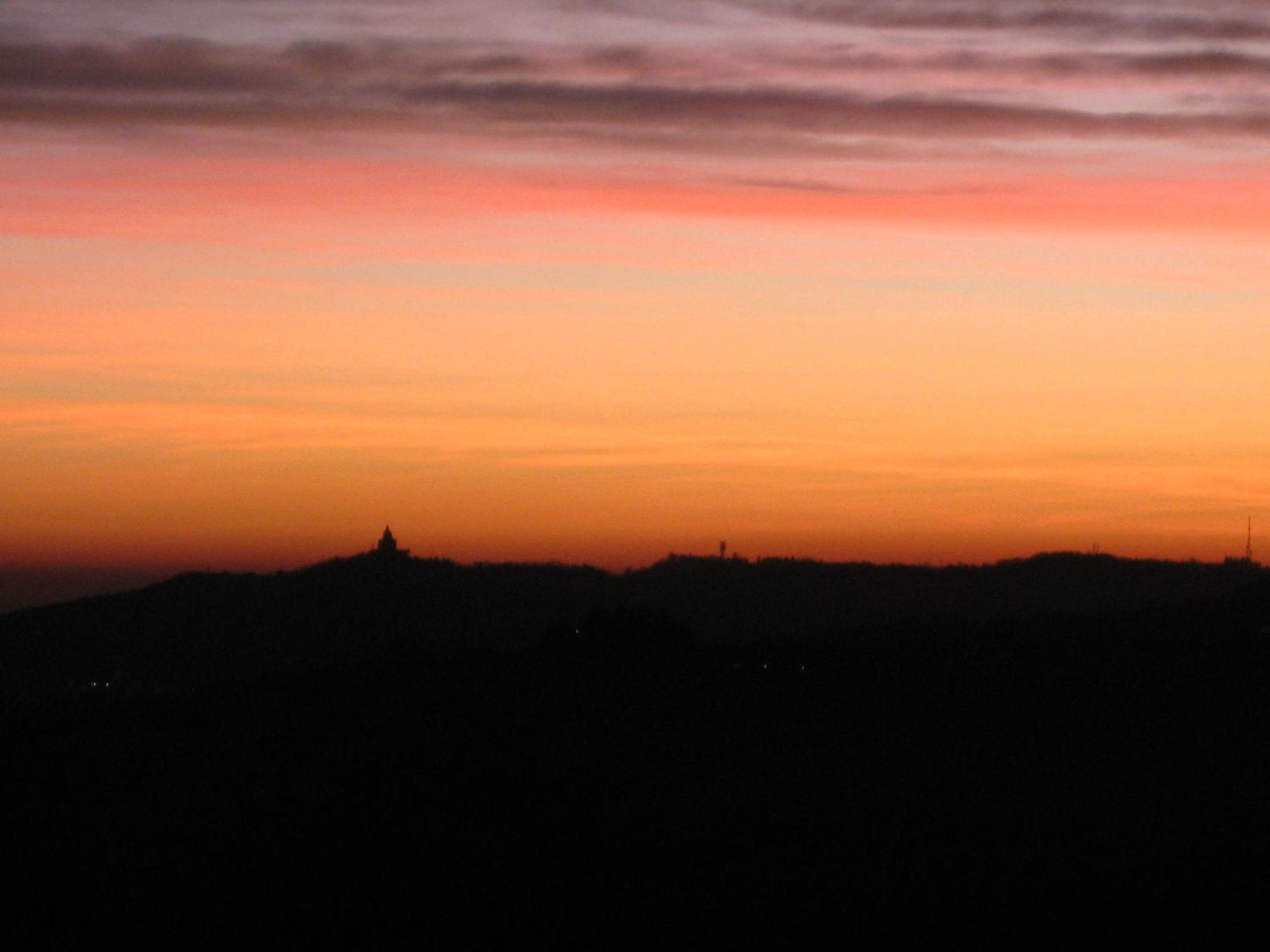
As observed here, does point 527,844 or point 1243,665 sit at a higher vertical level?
point 1243,665

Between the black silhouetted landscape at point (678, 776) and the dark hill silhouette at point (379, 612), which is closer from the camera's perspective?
the black silhouetted landscape at point (678, 776)

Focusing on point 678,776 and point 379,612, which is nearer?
point 678,776

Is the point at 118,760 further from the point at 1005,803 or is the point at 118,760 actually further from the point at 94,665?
the point at 94,665

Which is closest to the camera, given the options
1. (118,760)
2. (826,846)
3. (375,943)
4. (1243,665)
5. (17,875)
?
(375,943)

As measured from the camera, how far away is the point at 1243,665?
70500mm

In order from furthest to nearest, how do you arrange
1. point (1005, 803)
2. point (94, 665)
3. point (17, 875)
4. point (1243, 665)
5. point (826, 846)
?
point (94, 665), point (1243, 665), point (1005, 803), point (826, 846), point (17, 875)

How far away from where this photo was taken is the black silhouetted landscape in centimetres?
3872

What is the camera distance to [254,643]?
424 ft

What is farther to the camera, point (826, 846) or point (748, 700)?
point (748, 700)

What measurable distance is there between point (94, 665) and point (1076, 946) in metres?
103

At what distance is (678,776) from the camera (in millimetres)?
49094

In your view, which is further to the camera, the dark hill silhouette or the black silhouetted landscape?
the dark hill silhouette

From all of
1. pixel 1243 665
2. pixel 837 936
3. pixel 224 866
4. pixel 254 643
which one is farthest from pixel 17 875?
pixel 254 643

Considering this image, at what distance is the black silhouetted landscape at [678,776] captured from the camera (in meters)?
38.7
